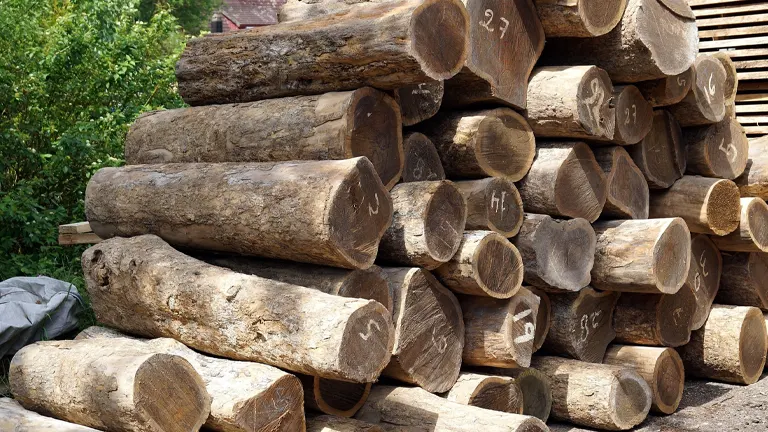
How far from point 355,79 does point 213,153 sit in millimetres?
1007

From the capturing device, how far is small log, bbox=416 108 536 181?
16.5 ft

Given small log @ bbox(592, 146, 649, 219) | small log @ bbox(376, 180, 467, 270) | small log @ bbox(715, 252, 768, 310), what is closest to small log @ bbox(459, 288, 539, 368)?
small log @ bbox(376, 180, 467, 270)

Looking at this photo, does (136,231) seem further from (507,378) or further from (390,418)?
(507,378)

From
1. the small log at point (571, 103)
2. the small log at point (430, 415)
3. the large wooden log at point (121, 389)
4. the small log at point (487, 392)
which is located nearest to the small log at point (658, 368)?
the small log at point (487, 392)

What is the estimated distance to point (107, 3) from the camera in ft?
31.2

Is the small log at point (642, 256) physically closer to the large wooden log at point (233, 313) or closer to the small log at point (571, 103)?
the small log at point (571, 103)

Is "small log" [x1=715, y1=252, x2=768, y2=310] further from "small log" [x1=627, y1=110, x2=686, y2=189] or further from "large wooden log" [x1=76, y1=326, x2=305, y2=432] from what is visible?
"large wooden log" [x1=76, y1=326, x2=305, y2=432]

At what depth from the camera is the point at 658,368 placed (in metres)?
5.68

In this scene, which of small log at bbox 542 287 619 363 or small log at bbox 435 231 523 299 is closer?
small log at bbox 435 231 523 299

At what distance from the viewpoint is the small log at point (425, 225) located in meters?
4.39

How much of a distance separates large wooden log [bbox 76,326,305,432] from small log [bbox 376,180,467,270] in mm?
911

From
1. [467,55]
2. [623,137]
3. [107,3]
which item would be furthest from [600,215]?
[107,3]

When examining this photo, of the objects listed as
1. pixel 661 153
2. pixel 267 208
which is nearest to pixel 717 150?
pixel 661 153

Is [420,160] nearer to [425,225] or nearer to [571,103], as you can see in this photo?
[425,225]
